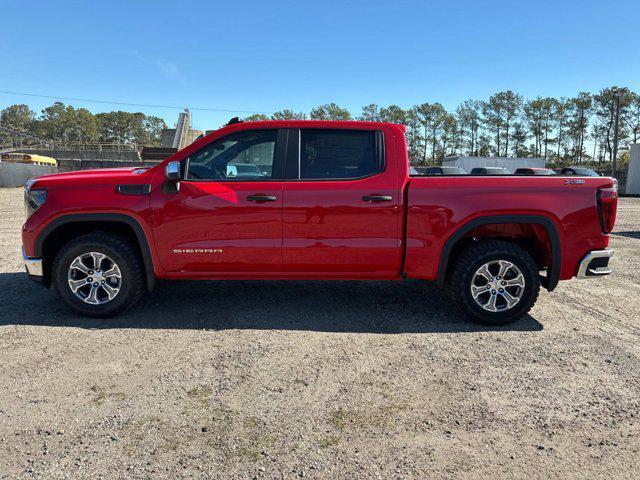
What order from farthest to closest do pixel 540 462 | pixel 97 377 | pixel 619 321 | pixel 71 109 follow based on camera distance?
1. pixel 71 109
2. pixel 619 321
3. pixel 97 377
4. pixel 540 462

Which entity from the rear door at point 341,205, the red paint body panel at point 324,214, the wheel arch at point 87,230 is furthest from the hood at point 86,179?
the rear door at point 341,205

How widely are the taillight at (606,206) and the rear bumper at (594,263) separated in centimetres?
25

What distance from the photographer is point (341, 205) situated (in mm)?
4078

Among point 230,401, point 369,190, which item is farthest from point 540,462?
point 369,190

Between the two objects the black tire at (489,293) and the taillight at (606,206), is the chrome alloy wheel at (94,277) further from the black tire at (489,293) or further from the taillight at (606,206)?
the taillight at (606,206)

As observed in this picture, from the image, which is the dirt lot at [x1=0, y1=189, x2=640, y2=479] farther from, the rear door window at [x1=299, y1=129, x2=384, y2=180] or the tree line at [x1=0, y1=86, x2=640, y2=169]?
the tree line at [x1=0, y1=86, x2=640, y2=169]

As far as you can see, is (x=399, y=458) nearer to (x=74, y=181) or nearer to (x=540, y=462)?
(x=540, y=462)

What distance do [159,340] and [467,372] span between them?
2.55m

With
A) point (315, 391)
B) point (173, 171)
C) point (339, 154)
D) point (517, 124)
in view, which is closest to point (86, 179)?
point (173, 171)

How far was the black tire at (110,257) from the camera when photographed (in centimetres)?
420

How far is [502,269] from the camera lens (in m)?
4.23

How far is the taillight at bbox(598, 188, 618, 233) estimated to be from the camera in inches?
161

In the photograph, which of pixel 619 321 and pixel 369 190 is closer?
pixel 369 190

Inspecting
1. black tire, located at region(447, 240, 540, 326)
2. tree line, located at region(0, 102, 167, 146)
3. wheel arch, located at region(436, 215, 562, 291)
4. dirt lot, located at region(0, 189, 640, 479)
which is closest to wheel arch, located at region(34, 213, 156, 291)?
dirt lot, located at region(0, 189, 640, 479)
